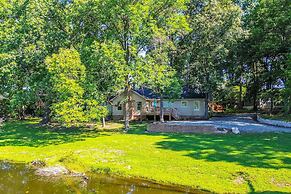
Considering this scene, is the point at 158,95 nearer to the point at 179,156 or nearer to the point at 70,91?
the point at 70,91

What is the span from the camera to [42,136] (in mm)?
27000

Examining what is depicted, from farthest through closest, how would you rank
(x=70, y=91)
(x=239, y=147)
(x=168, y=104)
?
(x=168, y=104) < (x=70, y=91) < (x=239, y=147)

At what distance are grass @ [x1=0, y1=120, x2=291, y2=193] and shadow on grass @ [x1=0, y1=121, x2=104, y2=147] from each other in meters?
0.08

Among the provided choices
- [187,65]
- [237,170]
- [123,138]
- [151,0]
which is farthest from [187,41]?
[237,170]

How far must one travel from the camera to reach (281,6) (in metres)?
39.0

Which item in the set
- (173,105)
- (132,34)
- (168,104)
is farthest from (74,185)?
(173,105)

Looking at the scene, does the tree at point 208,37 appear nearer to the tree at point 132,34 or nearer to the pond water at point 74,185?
the tree at point 132,34

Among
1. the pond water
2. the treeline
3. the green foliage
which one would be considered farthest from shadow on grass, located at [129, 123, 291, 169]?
the treeline

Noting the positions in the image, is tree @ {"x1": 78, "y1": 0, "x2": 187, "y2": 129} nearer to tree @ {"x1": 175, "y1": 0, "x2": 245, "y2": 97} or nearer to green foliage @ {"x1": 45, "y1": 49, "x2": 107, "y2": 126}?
green foliage @ {"x1": 45, "y1": 49, "x2": 107, "y2": 126}

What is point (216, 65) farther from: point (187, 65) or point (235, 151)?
point (235, 151)

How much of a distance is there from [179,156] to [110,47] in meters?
12.8

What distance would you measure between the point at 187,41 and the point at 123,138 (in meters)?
18.9

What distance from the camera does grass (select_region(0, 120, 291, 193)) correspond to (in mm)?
13922

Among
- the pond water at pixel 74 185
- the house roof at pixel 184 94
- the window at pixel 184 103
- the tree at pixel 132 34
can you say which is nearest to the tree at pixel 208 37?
the house roof at pixel 184 94
